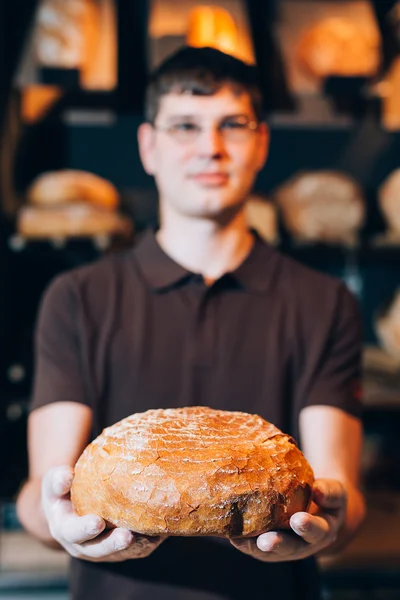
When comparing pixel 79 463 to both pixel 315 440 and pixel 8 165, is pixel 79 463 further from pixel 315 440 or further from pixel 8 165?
pixel 8 165

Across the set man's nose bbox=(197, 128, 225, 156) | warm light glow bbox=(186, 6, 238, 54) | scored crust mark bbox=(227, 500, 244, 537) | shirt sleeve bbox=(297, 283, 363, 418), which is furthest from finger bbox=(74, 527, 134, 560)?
warm light glow bbox=(186, 6, 238, 54)

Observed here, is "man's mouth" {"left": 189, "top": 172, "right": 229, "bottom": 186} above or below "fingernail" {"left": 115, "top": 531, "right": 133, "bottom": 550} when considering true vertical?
above

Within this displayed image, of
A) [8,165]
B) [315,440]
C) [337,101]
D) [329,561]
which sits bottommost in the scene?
[329,561]

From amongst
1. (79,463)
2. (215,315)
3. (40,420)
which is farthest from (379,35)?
(79,463)

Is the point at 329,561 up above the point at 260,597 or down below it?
below

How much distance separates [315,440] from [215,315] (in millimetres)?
288

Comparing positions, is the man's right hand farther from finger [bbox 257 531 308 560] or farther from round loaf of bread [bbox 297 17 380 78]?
round loaf of bread [bbox 297 17 380 78]

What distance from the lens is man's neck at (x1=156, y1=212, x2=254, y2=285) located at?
123cm

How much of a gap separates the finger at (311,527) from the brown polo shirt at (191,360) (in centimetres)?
32

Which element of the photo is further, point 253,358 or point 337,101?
point 337,101

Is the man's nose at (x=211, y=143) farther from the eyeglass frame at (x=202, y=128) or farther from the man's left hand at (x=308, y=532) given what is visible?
the man's left hand at (x=308, y=532)

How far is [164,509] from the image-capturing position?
0.74 meters

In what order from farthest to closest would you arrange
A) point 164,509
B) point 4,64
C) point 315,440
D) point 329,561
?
1. point 4,64
2. point 329,561
3. point 315,440
4. point 164,509

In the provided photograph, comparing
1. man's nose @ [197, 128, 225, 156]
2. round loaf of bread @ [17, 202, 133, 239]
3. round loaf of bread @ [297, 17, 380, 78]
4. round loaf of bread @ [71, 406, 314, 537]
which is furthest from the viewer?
round loaf of bread @ [297, 17, 380, 78]
